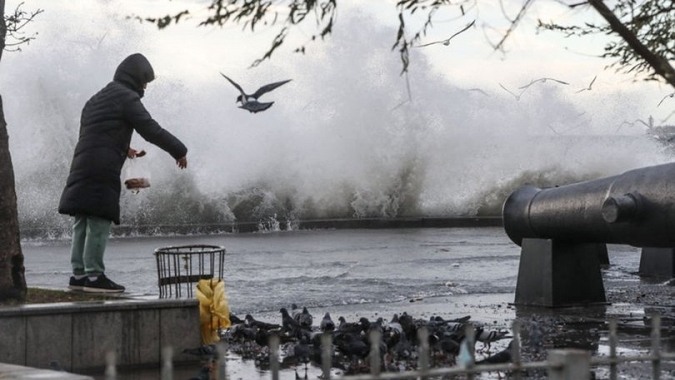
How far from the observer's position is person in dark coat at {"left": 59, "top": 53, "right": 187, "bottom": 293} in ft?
32.3

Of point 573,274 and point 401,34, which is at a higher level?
point 401,34

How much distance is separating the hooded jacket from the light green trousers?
0.10m

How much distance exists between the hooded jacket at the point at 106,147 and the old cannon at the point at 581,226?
3913 millimetres

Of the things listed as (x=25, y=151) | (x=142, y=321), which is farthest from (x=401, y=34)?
(x=25, y=151)

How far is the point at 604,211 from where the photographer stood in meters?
10.6

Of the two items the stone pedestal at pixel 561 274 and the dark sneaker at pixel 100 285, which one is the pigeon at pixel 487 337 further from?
the stone pedestal at pixel 561 274

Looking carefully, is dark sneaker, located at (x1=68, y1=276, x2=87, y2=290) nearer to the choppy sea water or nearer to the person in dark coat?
the person in dark coat

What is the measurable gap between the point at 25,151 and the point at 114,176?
98.2ft

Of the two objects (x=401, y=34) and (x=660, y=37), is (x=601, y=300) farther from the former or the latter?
(x=401, y=34)

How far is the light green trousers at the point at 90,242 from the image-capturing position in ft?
32.7

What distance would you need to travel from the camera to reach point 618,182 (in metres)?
11.0

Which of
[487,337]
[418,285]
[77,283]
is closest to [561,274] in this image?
[487,337]

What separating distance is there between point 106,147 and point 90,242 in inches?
31.4

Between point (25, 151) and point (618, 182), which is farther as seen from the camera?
point (25, 151)
